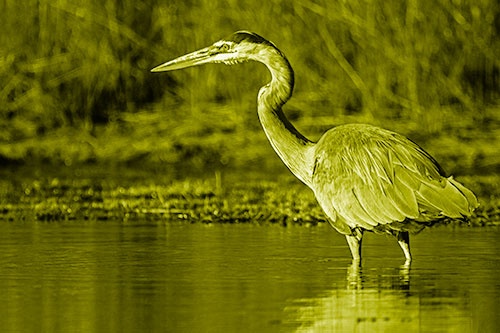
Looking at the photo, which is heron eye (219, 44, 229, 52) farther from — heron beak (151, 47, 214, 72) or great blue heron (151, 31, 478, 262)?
great blue heron (151, 31, 478, 262)

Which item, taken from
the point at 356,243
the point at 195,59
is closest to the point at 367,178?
the point at 356,243

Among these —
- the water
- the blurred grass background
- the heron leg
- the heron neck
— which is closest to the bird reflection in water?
the water

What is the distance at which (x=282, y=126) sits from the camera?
10211mm

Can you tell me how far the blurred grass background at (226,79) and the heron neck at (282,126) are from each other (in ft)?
18.4

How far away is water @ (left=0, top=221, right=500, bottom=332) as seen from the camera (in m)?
7.04

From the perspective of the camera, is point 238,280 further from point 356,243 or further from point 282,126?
point 282,126

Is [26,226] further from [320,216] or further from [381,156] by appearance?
[381,156]

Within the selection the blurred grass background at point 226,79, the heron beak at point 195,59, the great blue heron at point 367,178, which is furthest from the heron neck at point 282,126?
the blurred grass background at point 226,79

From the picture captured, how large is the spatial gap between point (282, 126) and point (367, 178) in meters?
1.04

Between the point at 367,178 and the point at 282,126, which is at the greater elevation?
the point at 282,126

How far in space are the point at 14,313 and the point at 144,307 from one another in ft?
2.36

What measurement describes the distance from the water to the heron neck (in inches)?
26.1

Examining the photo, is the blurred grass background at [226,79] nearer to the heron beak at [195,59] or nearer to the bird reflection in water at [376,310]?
the heron beak at [195,59]

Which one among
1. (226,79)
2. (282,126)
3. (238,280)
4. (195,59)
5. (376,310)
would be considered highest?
(226,79)
